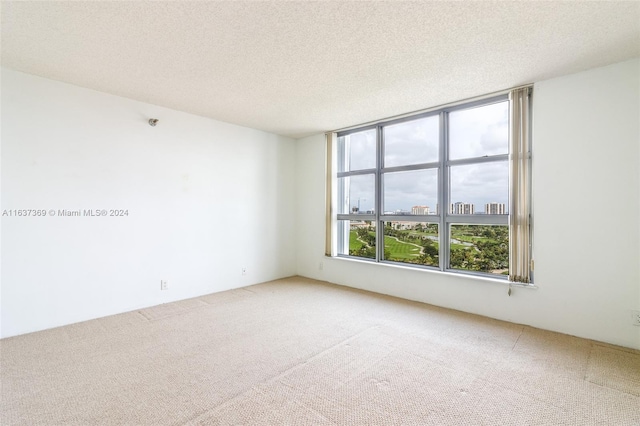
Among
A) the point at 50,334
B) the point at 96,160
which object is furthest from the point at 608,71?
the point at 50,334

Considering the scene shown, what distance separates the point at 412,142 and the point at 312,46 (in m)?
2.38

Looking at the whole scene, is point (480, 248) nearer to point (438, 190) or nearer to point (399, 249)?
point (438, 190)

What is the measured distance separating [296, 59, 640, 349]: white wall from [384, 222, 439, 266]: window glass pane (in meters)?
0.83

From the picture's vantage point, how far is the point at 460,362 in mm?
2455

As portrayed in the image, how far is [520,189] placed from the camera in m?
3.25

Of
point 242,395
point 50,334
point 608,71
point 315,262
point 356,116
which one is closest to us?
point 242,395

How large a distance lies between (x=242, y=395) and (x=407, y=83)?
3208mm

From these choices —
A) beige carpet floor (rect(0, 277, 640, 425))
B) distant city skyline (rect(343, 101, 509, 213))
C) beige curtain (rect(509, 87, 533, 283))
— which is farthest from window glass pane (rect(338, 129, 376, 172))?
beige carpet floor (rect(0, 277, 640, 425))

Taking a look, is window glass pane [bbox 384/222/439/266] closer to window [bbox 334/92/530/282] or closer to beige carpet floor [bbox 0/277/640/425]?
window [bbox 334/92/530/282]

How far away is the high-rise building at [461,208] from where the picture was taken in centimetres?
375

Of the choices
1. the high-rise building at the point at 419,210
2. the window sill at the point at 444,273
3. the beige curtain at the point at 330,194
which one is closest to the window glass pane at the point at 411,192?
the high-rise building at the point at 419,210

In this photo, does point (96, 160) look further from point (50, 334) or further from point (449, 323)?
point (449, 323)

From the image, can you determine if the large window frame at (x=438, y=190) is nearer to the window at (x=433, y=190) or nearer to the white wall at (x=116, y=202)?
the window at (x=433, y=190)

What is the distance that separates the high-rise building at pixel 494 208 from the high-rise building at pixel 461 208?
0.52ft
